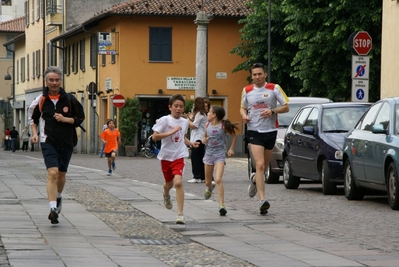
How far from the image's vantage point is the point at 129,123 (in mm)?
51875

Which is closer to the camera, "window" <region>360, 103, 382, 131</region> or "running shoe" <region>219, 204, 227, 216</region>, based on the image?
"running shoe" <region>219, 204, 227, 216</region>

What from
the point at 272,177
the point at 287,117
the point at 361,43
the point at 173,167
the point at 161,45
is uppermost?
the point at 161,45

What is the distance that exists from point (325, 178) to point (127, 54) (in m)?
35.8

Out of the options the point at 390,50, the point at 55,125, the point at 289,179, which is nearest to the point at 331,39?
the point at 390,50

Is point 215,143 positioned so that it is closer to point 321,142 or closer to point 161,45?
point 321,142

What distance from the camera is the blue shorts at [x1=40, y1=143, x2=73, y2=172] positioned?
478 inches

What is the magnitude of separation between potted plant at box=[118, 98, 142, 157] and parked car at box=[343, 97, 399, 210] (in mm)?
35267

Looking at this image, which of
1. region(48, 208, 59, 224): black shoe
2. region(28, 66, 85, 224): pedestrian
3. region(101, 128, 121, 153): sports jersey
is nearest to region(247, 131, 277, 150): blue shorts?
region(28, 66, 85, 224): pedestrian

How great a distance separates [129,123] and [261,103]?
38.2 metres

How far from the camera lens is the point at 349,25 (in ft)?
135

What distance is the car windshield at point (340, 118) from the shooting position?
732 inches

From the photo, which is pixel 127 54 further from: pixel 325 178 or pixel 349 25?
pixel 325 178

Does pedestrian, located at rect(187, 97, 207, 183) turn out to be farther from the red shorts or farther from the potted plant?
the potted plant

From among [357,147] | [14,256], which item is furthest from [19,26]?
[14,256]
